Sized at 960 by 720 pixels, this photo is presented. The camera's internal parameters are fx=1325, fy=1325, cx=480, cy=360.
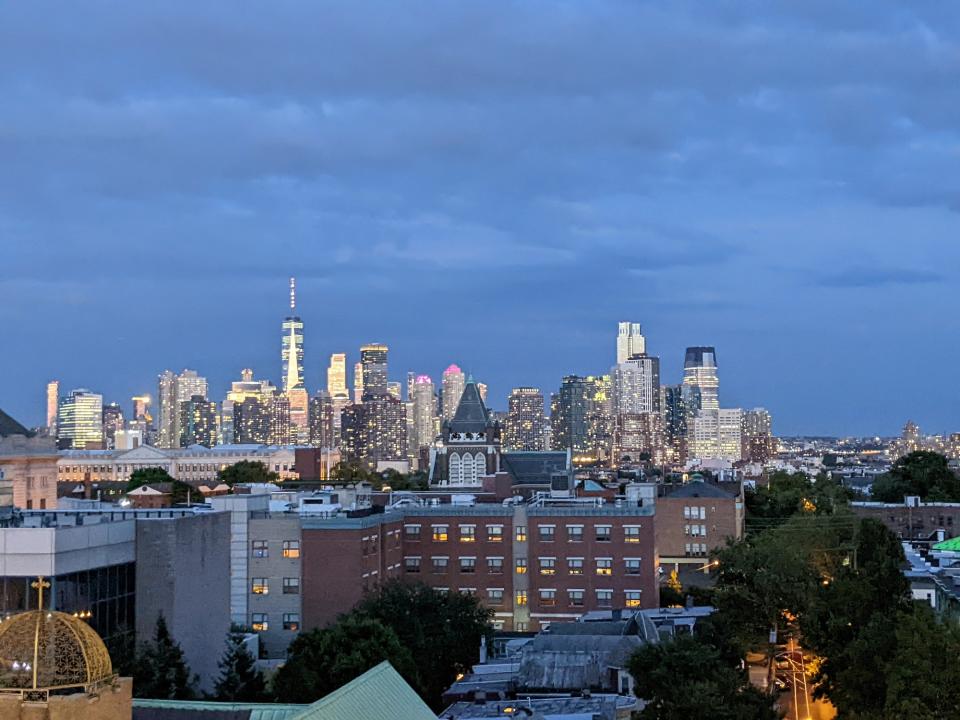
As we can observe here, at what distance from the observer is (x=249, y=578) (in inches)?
3172

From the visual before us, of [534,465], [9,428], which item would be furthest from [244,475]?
[9,428]

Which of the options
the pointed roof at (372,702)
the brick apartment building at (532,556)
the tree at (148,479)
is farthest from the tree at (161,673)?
the tree at (148,479)

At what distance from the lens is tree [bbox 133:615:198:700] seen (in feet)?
177

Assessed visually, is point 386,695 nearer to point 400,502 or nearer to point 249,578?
point 249,578

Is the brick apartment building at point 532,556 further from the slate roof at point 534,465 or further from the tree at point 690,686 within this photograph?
the slate roof at point 534,465

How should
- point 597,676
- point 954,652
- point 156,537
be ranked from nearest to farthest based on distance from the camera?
point 954,652 → point 597,676 → point 156,537

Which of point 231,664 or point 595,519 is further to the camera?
point 595,519

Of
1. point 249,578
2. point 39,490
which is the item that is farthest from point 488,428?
point 249,578

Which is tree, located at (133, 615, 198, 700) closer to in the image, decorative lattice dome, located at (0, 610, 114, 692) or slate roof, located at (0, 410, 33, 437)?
decorative lattice dome, located at (0, 610, 114, 692)

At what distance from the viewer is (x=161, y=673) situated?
5588 centimetres

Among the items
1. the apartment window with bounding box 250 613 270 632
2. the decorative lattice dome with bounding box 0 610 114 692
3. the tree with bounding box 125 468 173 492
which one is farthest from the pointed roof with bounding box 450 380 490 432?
the decorative lattice dome with bounding box 0 610 114 692

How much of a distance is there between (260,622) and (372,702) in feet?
169

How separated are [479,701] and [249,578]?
106ft

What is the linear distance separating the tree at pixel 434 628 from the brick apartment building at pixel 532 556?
15.8 meters
